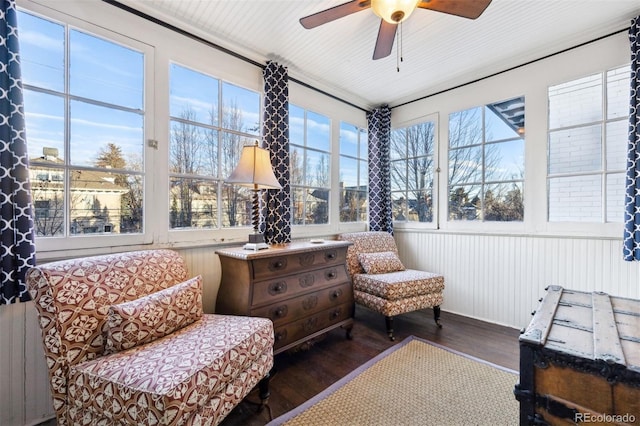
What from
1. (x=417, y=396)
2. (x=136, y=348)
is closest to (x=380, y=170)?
(x=417, y=396)

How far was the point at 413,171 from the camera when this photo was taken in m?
3.58

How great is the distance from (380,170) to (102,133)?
2.92 meters

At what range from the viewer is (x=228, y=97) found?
94.6 inches

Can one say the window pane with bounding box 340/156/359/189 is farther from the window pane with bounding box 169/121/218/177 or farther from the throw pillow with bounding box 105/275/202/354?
the throw pillow with bounding box 105/275/202/354

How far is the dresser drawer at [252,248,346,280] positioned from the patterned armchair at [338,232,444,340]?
1.62 ft

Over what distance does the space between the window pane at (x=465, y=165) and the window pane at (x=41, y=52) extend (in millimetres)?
3568

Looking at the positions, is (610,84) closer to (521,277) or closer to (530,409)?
(521,277)

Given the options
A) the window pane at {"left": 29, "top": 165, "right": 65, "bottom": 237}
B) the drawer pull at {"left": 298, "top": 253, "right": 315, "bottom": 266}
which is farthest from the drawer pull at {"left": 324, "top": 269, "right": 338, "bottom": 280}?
the window pane at {"left": 29, "top": 165, "right": 65, "bottom": 237}

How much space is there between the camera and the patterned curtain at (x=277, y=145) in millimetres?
2488

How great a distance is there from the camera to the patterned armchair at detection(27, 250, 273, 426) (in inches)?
40.9

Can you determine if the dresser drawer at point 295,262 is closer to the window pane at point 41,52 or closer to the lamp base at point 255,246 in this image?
the lamp base at point 255,246

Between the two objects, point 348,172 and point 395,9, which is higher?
point 395,9

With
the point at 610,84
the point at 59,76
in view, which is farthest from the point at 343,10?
the point at 610,84

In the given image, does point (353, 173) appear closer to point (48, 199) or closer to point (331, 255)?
point (331, 255)
